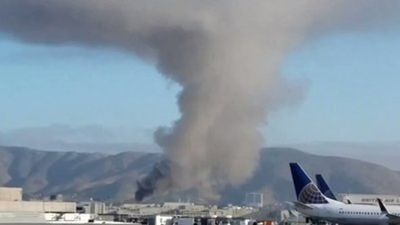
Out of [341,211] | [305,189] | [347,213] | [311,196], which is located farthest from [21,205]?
[347,213]

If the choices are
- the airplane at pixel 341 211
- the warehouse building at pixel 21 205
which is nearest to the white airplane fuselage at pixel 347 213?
the airplane at pixel 341 211

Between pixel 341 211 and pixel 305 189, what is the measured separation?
33.7 ft

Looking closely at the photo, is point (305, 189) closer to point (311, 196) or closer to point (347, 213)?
point (311, 196)

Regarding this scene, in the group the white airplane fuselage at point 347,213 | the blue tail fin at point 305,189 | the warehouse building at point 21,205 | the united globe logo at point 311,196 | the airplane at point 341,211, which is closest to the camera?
the warehouse building at point 21,205

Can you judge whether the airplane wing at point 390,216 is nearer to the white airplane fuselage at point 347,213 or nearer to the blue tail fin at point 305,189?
the white airplane fuselage at point 347,213

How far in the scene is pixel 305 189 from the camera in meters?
177

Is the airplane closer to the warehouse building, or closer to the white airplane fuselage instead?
the white airplane fuselage

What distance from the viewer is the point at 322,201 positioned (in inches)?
6786

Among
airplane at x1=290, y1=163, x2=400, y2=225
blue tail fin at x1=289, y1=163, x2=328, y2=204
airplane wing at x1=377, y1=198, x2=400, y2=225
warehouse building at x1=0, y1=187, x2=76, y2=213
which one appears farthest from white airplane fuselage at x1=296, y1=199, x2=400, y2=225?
warehouse building at x1=0, y1=187, x2=76, y2=213

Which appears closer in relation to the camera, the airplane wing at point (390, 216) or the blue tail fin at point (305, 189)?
the airplane wing at point (390, 216)

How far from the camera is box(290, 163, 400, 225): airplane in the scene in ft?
549

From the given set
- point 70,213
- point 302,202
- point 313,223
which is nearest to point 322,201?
point 302,202

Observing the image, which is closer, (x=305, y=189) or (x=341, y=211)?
(x=341, y=211)

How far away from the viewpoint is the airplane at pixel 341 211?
549 feet
